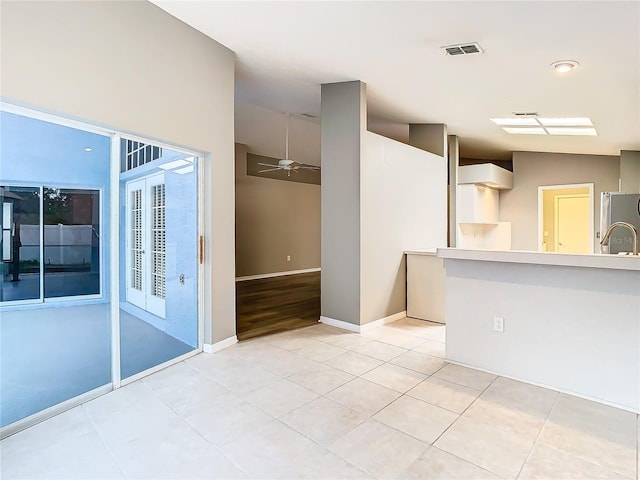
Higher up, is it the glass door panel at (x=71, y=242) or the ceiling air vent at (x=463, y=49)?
the ceiling air vent at (x=463, y=49)

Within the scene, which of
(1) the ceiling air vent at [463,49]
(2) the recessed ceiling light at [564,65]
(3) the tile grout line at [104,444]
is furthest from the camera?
(2) the recessed ceiling light at [564,65]

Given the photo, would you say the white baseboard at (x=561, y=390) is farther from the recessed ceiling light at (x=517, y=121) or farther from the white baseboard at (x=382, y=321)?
the recessed ceiling light at (x=517, y=121)

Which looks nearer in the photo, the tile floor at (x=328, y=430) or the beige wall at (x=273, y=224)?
the tile floor at (x=328, y=430)

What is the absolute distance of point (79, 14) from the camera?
2365mm

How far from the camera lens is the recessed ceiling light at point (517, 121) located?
199 inches

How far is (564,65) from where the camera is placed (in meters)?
3.24

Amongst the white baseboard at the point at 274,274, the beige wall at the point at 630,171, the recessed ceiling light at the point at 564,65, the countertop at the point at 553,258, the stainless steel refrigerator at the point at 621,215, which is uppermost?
the recessed ceiling light at the point at 564,65

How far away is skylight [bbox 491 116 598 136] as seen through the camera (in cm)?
490

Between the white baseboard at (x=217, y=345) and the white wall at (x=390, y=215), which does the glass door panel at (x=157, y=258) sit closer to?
the white baseboard at (x=217, y=345)

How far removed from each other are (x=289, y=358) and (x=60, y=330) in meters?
1.86

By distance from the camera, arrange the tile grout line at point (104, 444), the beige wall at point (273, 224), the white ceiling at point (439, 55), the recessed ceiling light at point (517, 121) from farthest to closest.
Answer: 1. the beige wall at point (273, 224)
2. the recessed ceiling light at point (517, 121)
3. the white ceiling at point (439, 55)
4. the tile grout line at point (104, 444)

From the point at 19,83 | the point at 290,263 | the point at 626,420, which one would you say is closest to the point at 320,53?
the point at 19,83

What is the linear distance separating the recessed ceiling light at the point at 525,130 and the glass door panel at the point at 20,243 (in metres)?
6.23

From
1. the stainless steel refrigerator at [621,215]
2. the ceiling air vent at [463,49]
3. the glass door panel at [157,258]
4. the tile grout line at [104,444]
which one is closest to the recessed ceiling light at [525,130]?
the stainless steel refrigerator at [621,215]
